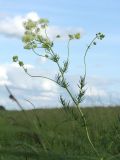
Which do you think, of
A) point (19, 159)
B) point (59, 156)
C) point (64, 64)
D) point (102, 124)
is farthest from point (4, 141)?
point (64, 64)

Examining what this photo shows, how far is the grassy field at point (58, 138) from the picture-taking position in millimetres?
6043

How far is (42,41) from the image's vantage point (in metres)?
5.18

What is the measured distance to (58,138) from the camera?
953cm

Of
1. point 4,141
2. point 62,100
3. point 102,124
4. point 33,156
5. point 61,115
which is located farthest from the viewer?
point 61,115

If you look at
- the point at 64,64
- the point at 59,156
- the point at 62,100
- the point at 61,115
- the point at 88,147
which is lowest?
the point at 61,115

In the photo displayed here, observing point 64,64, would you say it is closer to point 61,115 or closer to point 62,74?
point 62,74

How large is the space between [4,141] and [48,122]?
3.55 metres

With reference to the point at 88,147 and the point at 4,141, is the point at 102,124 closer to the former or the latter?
the point at 4,141

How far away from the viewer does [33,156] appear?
6.48m

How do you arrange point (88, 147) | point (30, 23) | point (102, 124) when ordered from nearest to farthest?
point (30, 23) < point (88, 147) < point (102, 124)

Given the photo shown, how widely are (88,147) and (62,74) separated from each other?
8.69 feet

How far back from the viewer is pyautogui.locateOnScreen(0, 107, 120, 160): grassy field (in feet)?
19.8

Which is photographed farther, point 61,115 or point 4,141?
point 61,115

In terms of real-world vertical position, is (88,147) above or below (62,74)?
below
